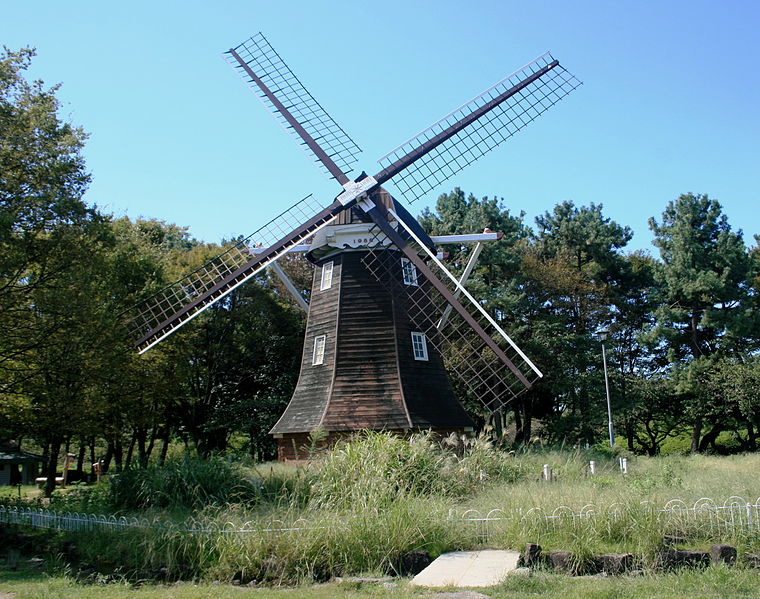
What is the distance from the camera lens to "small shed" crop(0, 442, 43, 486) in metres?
32.2

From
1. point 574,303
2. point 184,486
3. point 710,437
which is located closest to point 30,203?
point 184,486

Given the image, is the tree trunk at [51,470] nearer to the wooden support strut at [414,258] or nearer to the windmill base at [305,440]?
the windmill base at [305,440]

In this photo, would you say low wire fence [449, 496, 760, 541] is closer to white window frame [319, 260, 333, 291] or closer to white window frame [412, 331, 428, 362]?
white window frame [412, 331, 428, 362]

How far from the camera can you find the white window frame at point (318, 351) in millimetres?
19703

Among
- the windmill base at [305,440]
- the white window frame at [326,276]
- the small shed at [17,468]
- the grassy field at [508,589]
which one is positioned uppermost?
the white window frame at [326,276]

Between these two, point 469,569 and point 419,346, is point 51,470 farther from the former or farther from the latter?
point 469,569

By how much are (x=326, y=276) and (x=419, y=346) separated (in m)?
3.46

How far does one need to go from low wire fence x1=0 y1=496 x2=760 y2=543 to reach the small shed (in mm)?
25476

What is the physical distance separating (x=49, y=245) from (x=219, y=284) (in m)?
5.34

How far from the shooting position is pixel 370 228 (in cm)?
1962

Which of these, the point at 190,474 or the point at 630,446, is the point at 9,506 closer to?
the point at 190,474

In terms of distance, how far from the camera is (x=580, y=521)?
8.67m

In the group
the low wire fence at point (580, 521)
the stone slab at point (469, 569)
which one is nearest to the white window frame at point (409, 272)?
the low wire fence at point (580, 521)

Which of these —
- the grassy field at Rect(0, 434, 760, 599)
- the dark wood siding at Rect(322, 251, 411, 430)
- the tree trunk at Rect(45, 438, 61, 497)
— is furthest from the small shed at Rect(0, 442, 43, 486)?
the grassy field at Rect(0, 434, 760, 599)
